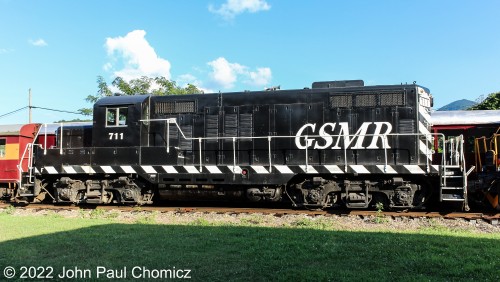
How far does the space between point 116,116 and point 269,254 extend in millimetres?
7762

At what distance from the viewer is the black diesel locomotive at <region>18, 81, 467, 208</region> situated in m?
9.69

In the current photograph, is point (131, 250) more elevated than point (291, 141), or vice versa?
point (291, 141)

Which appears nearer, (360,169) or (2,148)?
(360,169)

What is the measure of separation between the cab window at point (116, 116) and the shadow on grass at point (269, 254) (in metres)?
4.75

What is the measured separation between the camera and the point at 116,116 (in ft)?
37.3

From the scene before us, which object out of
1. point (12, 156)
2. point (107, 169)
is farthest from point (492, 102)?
point (12, 156)

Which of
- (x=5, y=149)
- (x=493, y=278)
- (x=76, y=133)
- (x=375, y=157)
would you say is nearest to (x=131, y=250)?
(x=493, y=278)

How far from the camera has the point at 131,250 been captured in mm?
5758

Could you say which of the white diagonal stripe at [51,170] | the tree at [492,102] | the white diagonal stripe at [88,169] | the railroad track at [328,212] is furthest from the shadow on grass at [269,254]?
the tree at [492,102]

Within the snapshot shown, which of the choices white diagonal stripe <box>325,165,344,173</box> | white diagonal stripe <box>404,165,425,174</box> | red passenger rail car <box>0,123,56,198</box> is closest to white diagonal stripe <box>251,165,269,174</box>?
white diagonal stripe <box>325,165,344,173</box>

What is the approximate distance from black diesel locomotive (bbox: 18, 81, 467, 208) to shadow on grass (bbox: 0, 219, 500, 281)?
298 cm

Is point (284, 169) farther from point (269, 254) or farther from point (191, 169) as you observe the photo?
point (269, 254)

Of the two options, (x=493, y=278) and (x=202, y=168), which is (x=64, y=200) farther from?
(x=493, y=278)

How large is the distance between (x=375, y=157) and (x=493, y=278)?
228 inches
